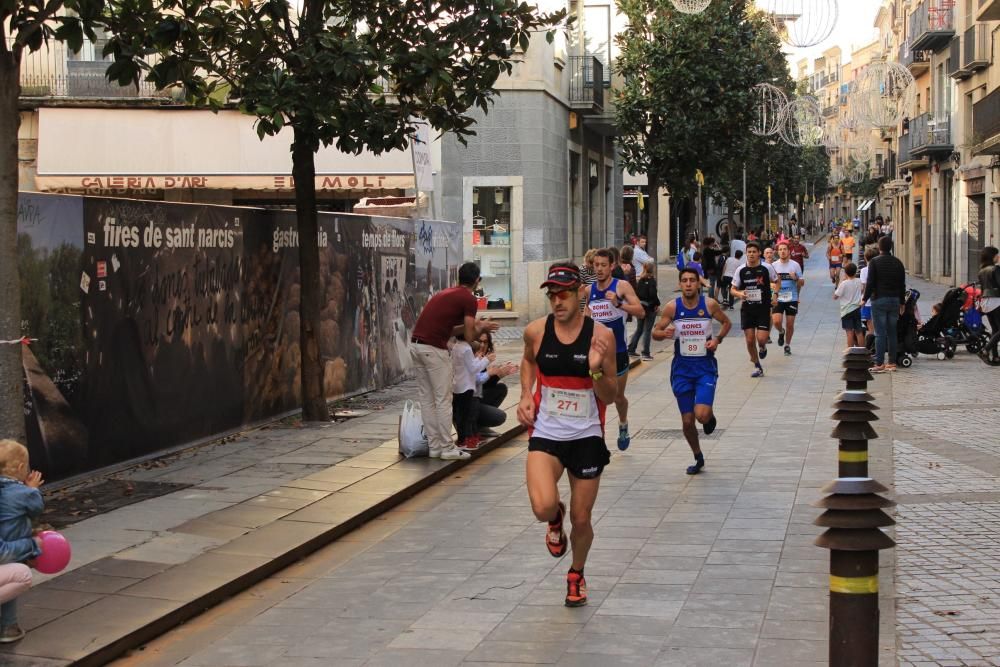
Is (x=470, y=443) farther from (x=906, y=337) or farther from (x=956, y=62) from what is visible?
(x=956, y=62)

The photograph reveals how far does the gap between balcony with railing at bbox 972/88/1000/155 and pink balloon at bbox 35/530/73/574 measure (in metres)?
26.4

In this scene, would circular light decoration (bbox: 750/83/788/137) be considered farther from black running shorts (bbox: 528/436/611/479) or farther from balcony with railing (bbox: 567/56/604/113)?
black running shorts (bbox: 528/436/611/479)

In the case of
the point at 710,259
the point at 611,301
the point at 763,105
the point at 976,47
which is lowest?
the point at 611,301

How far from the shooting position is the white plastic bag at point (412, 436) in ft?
37.7

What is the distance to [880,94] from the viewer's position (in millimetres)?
28016

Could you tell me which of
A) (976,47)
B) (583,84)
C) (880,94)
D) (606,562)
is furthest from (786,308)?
(976,47)

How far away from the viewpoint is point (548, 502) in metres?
6.49

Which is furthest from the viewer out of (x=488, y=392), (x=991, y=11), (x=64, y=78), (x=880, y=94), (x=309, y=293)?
(x=991, y=11)

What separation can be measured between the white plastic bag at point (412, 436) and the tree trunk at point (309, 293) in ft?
7.06

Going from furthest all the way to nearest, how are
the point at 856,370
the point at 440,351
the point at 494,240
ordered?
the point at 494,240 → the point at 440,351 → the point at 856,370

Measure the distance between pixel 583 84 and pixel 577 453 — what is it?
86.0ft

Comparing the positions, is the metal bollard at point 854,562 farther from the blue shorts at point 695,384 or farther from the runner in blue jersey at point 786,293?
the runner in blue jersey at point 786,293

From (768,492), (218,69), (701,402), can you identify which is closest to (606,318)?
(701,402)

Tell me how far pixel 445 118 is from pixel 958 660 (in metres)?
8.63
